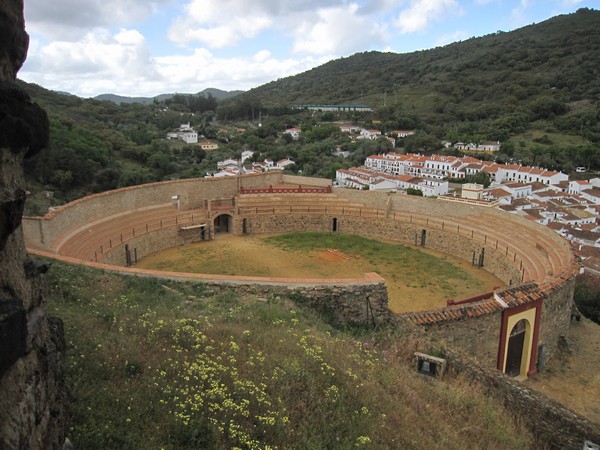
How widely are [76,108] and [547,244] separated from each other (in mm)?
63476

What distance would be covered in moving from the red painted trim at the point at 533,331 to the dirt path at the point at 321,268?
338cm

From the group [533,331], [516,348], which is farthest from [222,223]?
[533,331]

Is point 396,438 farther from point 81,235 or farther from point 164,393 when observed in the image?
point 81,235

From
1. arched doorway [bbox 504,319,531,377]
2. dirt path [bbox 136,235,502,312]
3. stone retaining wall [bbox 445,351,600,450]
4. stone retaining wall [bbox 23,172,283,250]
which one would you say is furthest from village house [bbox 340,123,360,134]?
stone retaining wall [bbox 445,351,600,450]

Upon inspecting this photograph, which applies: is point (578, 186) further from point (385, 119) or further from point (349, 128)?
point (385, 119)

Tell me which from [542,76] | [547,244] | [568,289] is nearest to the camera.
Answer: [568,289]

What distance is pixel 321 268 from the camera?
17219 millimetres

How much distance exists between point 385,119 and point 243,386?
98.3 metres

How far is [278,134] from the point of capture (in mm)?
86250

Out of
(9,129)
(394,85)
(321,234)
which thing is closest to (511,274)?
(321,234)

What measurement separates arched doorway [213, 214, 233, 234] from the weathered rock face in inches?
699

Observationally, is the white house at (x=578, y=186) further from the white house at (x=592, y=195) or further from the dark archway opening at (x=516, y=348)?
the dark archway opening at (x=516, y=348)

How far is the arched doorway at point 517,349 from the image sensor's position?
1078 cm

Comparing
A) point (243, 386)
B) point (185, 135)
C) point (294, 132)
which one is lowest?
point (243, 386)
